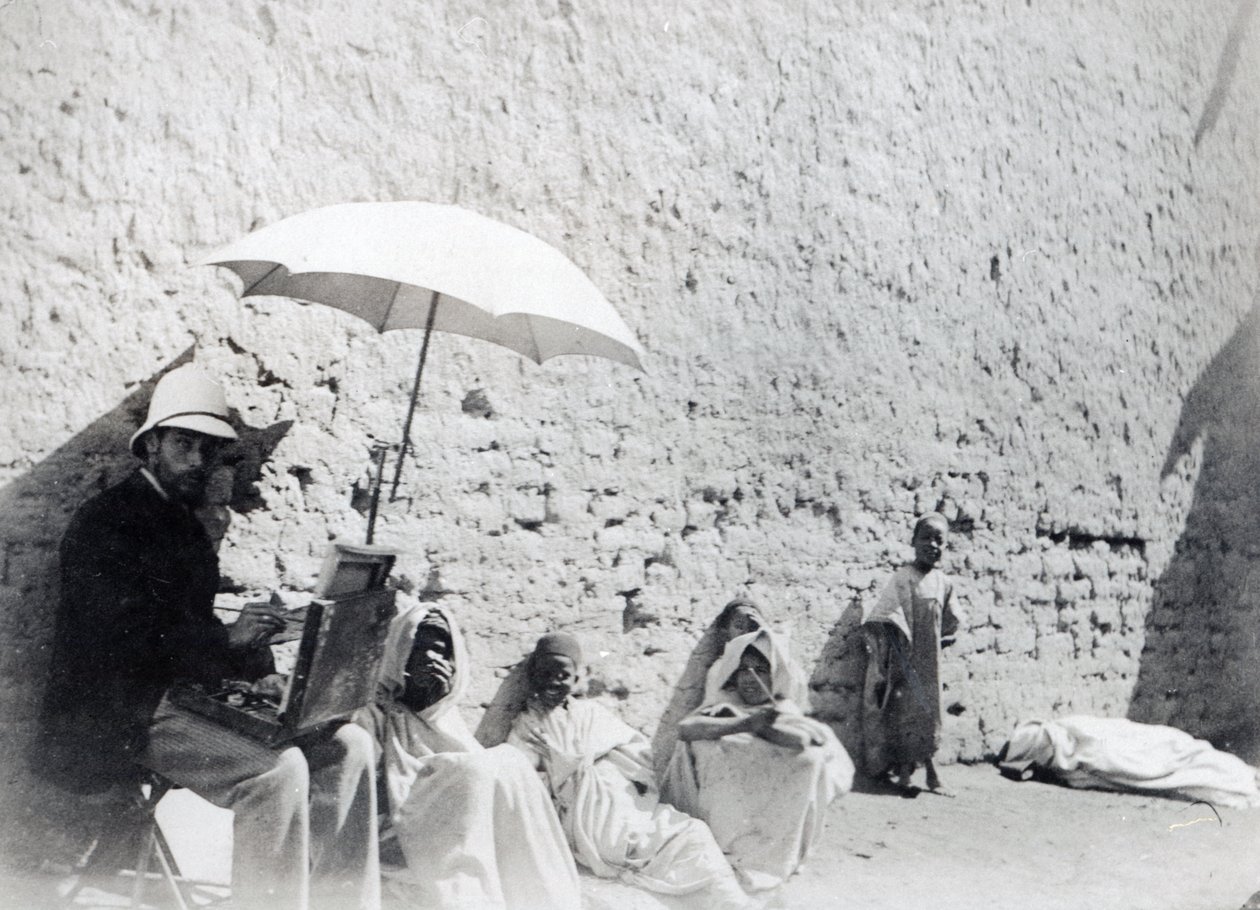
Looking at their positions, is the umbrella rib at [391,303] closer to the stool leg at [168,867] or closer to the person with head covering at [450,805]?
the person with head covering at [450,805]

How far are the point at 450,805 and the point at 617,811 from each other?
793 mm

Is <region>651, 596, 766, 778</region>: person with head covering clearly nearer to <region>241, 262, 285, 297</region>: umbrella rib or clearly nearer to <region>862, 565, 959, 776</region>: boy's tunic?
<region>862, 565, 959, 776</region>: boy's tunic

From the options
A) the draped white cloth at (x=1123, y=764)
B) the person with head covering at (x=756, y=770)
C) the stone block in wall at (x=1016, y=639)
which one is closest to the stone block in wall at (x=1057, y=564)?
the stone block in wall at (x=1016, y=639)

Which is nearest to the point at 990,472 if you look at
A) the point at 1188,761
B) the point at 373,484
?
the point at 1188,761

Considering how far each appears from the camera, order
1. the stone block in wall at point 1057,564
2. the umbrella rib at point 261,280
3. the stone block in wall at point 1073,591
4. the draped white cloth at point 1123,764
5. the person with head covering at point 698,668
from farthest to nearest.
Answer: the stone block in wall at point 1073,591 < the stone block in wall at point 1057,564 < the draped white cloth at point 1123,764 < the person with head covering at point 698,668 < the umbrella rib at point 261,280

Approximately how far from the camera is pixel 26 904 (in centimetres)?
304

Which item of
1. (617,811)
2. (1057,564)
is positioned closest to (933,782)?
(1057,564)

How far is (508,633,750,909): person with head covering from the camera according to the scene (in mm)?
3986

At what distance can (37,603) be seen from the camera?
337 cm

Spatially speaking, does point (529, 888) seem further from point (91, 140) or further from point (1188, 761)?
point (1188, 761)

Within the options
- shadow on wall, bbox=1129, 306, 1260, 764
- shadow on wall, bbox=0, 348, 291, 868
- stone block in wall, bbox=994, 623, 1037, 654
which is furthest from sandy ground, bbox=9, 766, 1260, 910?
shadow on wall, bbox=1129, 306, 1260, 764

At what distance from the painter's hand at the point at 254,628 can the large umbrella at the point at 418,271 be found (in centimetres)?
50

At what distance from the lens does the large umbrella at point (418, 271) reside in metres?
3.26

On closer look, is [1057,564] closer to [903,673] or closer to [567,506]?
[903,673]
